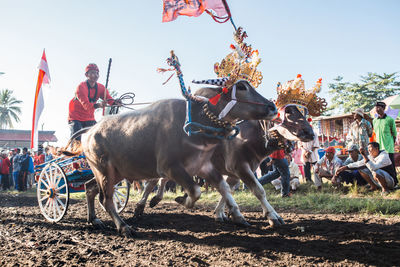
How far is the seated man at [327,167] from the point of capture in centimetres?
822

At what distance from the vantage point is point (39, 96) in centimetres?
757

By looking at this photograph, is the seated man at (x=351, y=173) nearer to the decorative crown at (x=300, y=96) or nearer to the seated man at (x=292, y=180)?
the seated man at (x=292, y=180)

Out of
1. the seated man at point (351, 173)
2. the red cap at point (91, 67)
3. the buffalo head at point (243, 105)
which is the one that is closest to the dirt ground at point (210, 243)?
the buffalo head at point (243, 105)

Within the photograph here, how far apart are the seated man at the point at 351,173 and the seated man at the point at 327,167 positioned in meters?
0.41

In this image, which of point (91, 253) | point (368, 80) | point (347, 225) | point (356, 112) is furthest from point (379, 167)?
point (368, 80)

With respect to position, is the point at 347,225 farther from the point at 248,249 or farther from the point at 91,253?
the point at 91,253

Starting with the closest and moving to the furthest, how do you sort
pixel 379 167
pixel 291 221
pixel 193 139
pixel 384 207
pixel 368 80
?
pixel 193 139, pixel 291 221, pixel 384 207, pixel 379 167, pixel 368 80

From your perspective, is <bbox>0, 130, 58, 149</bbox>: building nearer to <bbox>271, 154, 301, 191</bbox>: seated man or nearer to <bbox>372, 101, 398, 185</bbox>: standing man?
<bbox>271, 154, 301, 191</bbox>: seated man

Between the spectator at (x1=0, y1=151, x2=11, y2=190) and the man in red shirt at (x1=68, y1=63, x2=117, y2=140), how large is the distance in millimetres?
11330

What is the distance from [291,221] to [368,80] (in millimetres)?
34227

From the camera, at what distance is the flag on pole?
24.2 ft

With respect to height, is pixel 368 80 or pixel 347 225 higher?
pixel 368 80

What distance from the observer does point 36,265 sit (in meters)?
2.95

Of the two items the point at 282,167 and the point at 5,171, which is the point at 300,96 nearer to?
the point at 282,167
